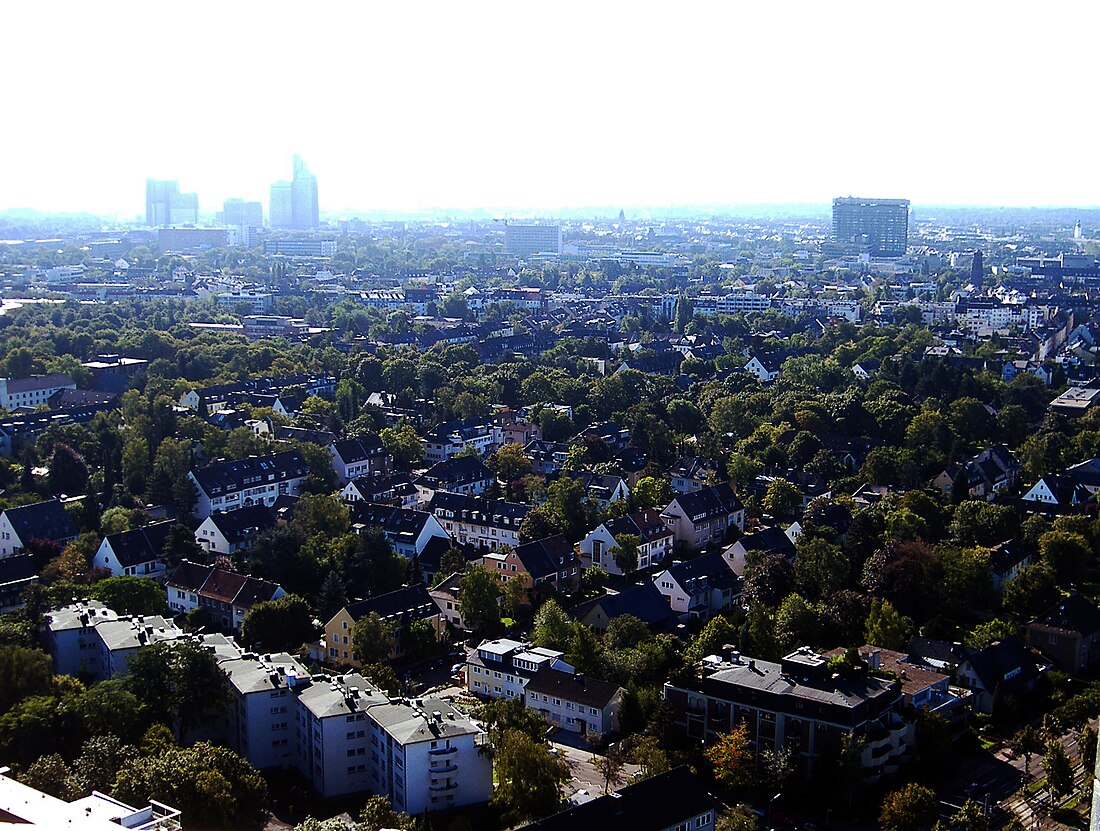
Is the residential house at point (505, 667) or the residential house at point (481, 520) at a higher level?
the residential house at point (481, 520)

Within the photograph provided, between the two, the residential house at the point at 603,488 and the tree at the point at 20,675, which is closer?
the tree at the point at 20,675

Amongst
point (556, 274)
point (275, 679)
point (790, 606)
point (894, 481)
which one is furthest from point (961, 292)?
point (275, 679)

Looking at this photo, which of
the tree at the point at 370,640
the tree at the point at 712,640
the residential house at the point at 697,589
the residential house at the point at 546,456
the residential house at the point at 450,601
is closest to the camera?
the tree at the point at 712,640

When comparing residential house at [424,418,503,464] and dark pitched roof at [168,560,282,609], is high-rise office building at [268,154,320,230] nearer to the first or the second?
residential house at [424,418,503,464]

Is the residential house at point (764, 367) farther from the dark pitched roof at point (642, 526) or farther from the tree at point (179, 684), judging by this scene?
the tree at point (179, 684)

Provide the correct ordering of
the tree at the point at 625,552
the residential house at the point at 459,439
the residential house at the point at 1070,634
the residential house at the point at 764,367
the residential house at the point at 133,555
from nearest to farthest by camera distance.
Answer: the residential house at the point at 1070,634 → the residential house at the point at 133,555 → the tree at the point at 625,552 → the residential house at the point at 459,439 → the residential house at the point at 764,367

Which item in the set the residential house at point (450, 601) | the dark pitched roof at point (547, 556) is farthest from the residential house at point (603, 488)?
the residential house at point (450, 601)

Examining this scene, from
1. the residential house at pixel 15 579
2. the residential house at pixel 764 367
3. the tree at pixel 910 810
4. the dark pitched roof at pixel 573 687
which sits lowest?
the tree at pixel 910 810

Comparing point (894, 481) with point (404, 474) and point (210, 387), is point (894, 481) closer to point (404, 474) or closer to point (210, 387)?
point (404, 474)
